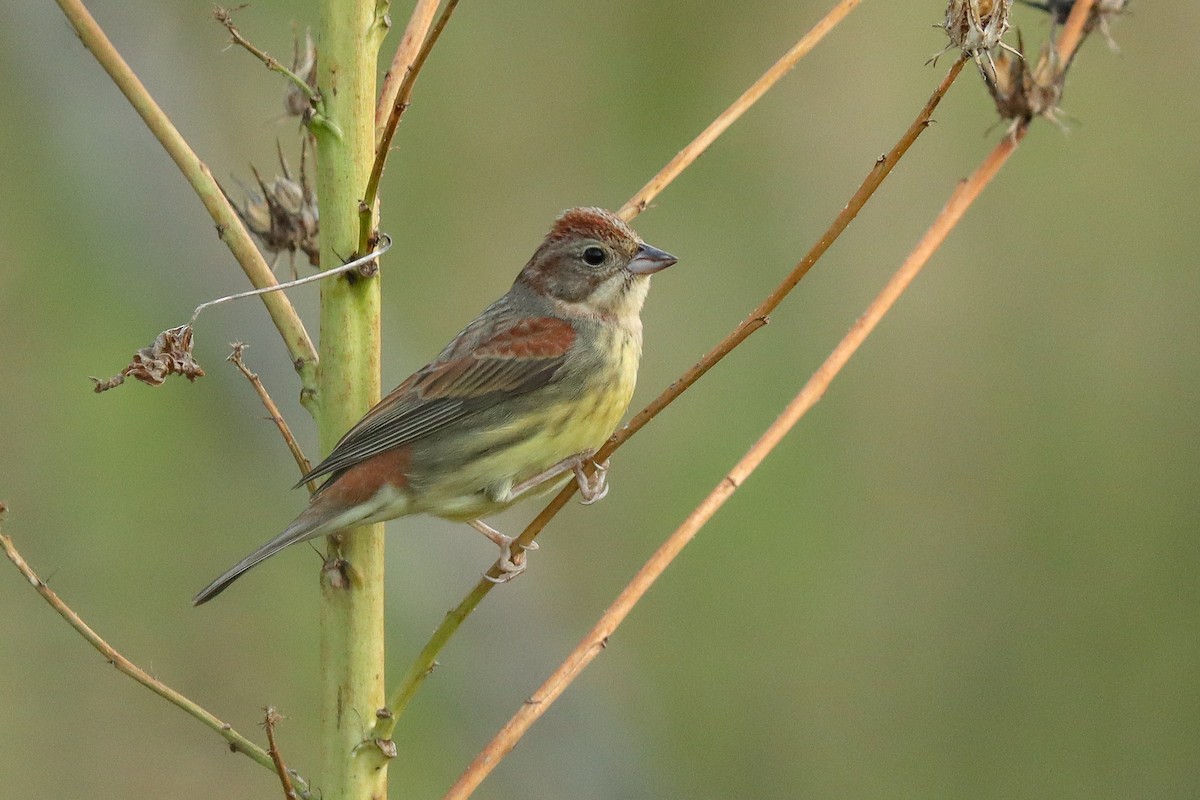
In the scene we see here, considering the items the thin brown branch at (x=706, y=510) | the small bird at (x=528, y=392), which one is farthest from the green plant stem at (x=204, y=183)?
the small bird at (x=528, y=392)

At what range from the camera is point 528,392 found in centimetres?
463

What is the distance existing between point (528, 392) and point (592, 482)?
1.88 ft

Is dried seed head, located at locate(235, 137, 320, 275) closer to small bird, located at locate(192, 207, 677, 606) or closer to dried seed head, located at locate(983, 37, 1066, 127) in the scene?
small bird, located at locate(192, 207, 677, 606)

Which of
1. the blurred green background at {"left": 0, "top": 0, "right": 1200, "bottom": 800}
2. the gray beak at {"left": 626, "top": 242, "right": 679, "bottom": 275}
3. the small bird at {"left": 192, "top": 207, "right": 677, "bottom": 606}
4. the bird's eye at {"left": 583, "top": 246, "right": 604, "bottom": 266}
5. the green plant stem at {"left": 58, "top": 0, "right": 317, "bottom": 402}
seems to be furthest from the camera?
the blurred green background at {"left": 0, "top": 0, "right": 1200, "bottom": 800}

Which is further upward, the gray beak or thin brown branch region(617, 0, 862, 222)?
thin brown branch region(617, 0, 862, 222)

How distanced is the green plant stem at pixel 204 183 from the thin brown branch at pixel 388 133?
0.21 m

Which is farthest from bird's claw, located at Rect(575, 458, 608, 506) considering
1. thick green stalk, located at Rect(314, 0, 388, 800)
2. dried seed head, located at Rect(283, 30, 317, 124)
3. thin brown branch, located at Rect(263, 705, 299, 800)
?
thin brown branch, located at Rect(263, 705, 299, 800)

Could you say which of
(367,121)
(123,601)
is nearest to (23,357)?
(123,601)

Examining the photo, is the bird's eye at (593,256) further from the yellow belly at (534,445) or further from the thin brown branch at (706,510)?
the thin brown branch at (706,510)

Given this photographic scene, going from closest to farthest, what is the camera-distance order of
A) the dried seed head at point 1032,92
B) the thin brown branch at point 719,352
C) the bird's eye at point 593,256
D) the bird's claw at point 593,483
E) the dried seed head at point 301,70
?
1. the thin brown branch at point 719,352
2. the dried seed head at point 301,70
3. the dried seed head at point 1032,92
4. the bird's claw at point 593,483
5. the bird's eye at point 593,256

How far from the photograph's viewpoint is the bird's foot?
405 cm

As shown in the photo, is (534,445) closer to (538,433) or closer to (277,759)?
(538,433)

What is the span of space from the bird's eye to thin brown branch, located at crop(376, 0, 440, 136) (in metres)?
1.79

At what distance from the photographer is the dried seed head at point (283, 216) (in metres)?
3.50
